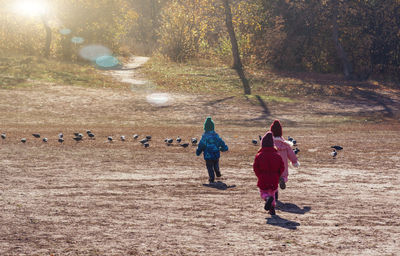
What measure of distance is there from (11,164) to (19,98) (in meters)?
12.6

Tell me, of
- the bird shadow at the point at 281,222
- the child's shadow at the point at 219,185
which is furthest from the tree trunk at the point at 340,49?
the bird shadow at the point at 281,222

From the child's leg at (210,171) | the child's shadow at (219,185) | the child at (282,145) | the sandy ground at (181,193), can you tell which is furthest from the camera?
the child's leg at (210,171)

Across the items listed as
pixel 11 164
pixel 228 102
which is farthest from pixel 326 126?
pixel 11 164

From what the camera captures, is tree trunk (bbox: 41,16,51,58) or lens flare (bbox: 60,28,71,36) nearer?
tree trunk (bbox: 41,16,51,58)

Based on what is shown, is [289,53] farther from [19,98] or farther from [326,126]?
[19,98]

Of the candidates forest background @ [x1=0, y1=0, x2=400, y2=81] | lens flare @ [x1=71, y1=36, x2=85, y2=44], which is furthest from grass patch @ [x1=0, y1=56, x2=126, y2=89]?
lens flare @ [x1=71, y1=36, x2=85, y2=44]

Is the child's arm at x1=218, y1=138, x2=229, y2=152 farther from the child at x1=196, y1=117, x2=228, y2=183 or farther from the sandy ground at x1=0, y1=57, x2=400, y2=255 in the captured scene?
the sandy ground at x1=0, y1=57, x2=400, y2=255

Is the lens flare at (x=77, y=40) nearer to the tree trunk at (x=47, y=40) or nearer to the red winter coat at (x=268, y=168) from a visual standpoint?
the tree trunk at (x=47, y=40)

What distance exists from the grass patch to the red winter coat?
21.0m

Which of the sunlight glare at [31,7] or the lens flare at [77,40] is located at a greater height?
the sunlight glare at [31,7]

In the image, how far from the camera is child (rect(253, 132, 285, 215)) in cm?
928

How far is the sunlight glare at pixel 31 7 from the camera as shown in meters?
37.5

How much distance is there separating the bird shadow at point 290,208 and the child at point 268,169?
50 centimetres

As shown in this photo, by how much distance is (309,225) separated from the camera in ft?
27.9
